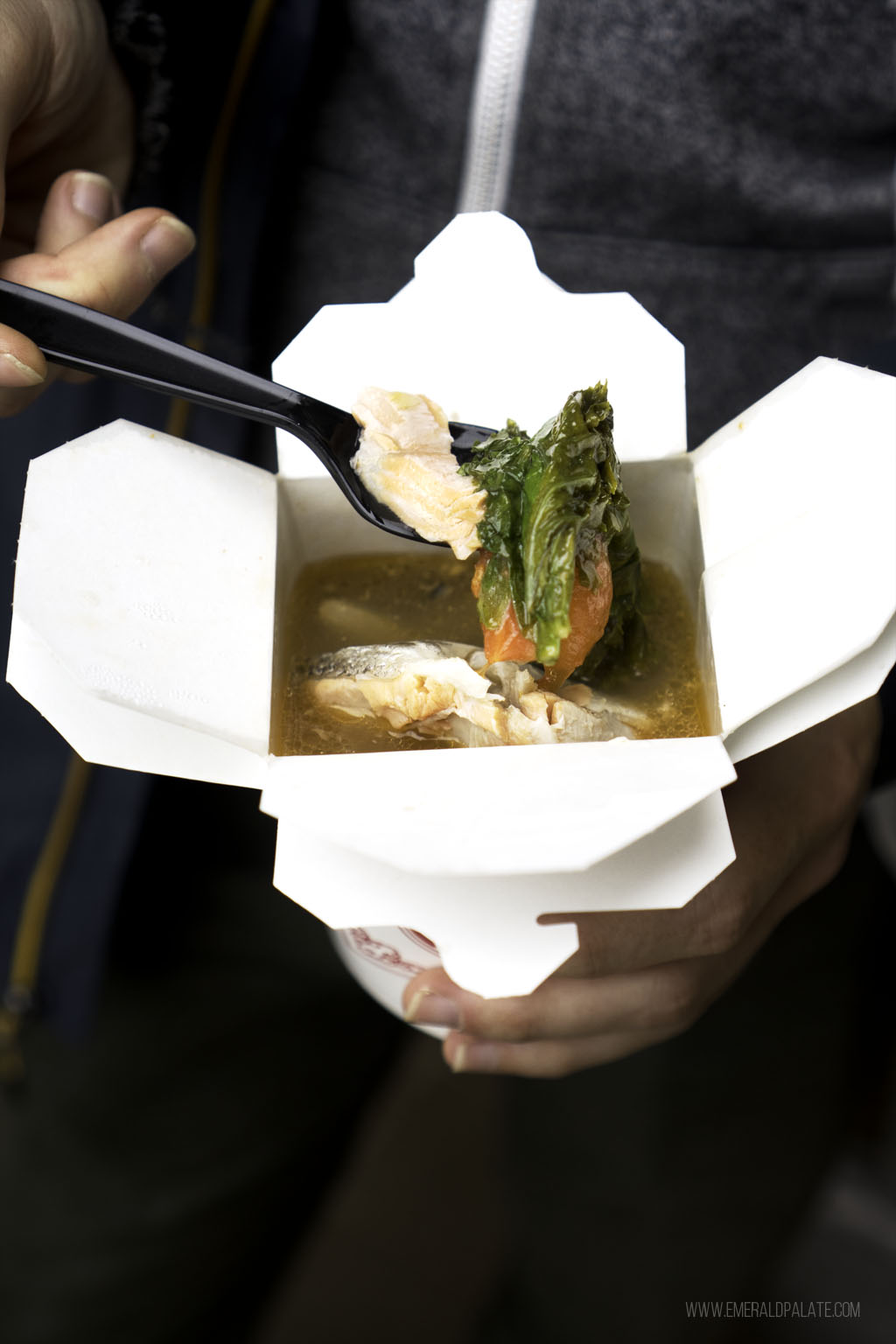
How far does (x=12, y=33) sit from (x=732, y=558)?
671mm

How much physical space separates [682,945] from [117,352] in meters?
0.61

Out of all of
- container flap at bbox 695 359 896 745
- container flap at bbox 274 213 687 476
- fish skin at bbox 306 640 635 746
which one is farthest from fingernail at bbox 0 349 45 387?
container flap at bbox 695 359 896 745

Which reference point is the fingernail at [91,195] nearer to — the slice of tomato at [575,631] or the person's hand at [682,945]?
the slice of tomato at [575,631]

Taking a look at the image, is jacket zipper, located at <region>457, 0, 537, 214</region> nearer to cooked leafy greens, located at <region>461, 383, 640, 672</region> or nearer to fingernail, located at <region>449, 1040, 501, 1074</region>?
cooked leafy greens, located at <region>461, 383, 640, 672</region>

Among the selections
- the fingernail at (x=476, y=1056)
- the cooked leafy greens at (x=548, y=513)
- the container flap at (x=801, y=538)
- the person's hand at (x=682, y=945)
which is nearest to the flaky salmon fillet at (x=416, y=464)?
the cooked leafy greens at (x=548, y=513)

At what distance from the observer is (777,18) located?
1.02 m

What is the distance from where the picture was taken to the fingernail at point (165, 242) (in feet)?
2.85

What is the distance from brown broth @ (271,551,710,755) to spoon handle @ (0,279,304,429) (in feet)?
0.63

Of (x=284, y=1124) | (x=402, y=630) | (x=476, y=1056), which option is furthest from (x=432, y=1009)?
(x=284, y=1124)

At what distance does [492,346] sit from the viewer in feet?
2.73

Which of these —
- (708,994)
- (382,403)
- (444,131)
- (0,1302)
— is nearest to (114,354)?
(382,403)

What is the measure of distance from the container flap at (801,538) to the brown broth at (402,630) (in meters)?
0.09

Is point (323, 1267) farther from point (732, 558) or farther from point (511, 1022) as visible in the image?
point (732, 558)

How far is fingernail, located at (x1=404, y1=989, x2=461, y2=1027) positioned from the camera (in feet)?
2.86
